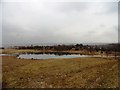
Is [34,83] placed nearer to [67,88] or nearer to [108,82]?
[67,88]

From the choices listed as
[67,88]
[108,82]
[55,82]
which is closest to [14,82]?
[55,82]

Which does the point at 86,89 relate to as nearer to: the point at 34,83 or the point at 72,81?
the point at 72,81

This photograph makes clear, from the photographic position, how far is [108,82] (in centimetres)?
2606

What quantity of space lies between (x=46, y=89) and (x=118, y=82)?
887 centimetres

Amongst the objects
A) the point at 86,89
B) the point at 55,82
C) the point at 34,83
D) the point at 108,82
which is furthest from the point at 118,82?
the point at 34,83

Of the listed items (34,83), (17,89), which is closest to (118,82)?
(34,83)

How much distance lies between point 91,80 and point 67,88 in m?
5.03

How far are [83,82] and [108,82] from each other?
2961 millimetres

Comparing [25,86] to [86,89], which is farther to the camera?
[25,86]

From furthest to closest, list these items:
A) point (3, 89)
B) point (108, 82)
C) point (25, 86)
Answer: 1. point (108, 82)
2. point (25, 86)
3. point (3, 89)

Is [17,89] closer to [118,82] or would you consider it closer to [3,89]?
[3,89]

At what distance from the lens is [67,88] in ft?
77.6

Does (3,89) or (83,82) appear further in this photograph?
(83,82)

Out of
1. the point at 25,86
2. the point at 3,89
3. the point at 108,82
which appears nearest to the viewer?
the point at 3,89
